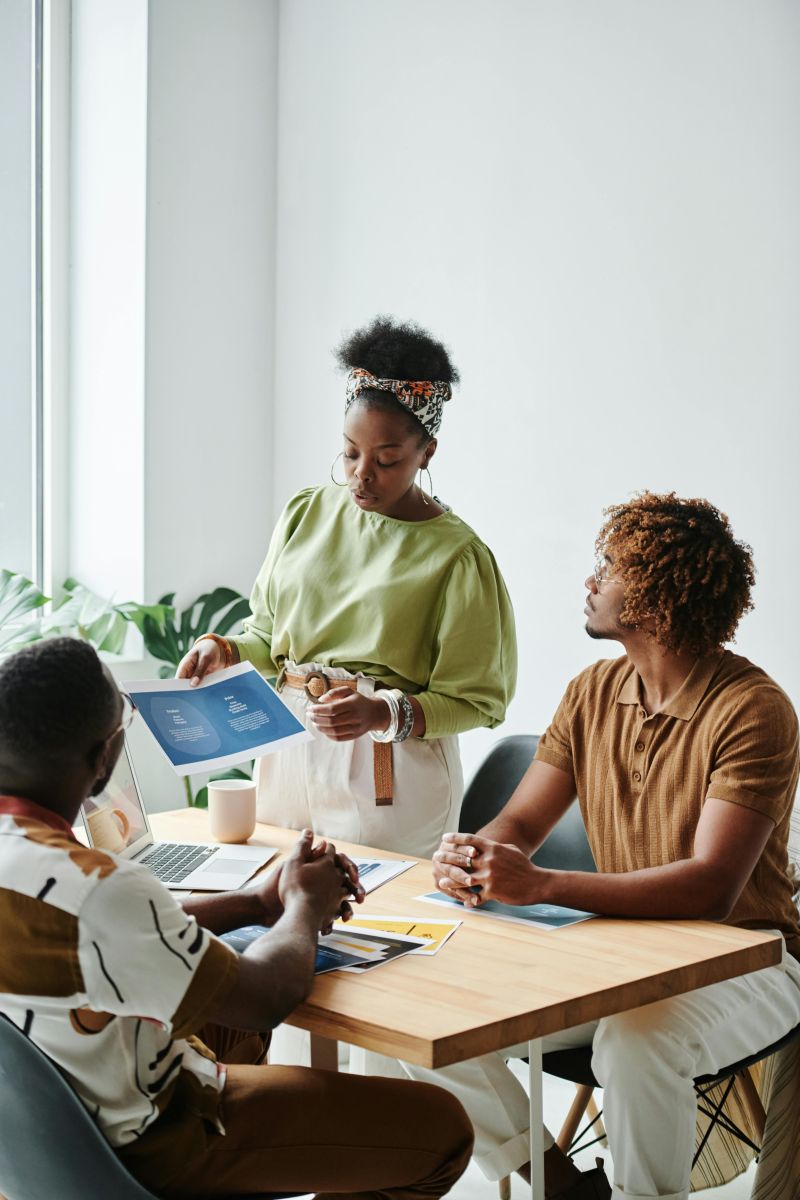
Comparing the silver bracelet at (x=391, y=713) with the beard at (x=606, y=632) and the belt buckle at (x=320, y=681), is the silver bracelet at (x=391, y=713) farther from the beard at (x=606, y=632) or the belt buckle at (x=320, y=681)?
the beard at (x=606, y=632)

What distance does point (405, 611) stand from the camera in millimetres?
2240

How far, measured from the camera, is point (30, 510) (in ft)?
12.6

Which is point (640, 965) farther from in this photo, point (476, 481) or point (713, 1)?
point (713, 1)

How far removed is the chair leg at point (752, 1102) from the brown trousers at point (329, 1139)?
2.91ft

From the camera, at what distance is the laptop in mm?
1906

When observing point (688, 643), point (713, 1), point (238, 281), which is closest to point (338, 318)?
point (238, 281)

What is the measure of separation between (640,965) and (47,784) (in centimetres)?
76

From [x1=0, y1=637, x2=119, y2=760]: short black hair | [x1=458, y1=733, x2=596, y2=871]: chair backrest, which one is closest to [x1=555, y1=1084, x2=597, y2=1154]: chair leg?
[x1=458, y1=733, x2=596, y2=871]: chair backrest

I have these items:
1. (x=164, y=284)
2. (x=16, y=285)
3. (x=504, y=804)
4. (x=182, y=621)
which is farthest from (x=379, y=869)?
(x=16, y=285)

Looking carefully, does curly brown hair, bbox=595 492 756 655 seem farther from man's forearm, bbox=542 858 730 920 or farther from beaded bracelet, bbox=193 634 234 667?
beaded bracelet, bbox=193 634 234 667

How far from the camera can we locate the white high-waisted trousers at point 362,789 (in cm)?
226

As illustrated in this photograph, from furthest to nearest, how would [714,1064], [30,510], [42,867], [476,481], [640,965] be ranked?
[30,510], [476,481], [714,1064], [640,965], [42,867]

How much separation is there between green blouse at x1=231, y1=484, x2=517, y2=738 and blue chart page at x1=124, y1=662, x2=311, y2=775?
0.24 meters

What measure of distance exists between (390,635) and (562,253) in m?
1.46
